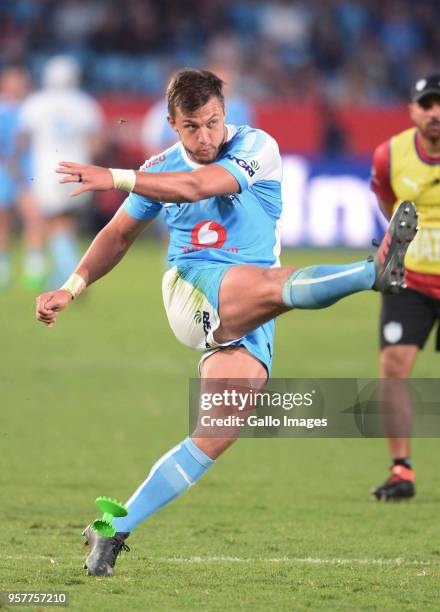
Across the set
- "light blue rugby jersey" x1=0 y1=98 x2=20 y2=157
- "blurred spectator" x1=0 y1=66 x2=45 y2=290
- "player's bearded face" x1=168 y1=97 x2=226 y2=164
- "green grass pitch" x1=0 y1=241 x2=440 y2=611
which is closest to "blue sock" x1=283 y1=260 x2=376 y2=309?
"player's bearded face" x1=168 y1=97 x2=226 y2=164

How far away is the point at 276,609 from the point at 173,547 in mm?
1243

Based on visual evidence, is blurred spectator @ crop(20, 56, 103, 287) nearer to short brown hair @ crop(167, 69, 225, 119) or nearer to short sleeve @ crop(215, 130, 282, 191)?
short sleeve @ crop(215, 130, 282, 191)

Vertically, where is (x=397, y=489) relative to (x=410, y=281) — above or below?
below

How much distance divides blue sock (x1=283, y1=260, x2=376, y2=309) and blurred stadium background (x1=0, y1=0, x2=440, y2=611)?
113 cm

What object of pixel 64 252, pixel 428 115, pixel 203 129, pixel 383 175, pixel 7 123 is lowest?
pixel 203 129

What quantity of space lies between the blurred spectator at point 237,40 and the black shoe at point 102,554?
61.5 ft

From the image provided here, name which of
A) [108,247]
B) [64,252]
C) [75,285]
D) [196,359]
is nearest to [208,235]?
[108,247]

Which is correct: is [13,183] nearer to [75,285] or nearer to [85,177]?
[75,285]

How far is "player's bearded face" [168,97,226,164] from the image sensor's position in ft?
17.8

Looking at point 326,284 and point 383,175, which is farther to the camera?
point 383,175

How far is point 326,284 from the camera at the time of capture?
518 cm

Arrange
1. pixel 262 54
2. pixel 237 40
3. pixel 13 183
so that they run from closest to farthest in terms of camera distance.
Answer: pixel 13 183, pixel 262 54, pixel 237 40

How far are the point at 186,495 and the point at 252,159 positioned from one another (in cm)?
249

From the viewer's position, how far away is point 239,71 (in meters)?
24.1
